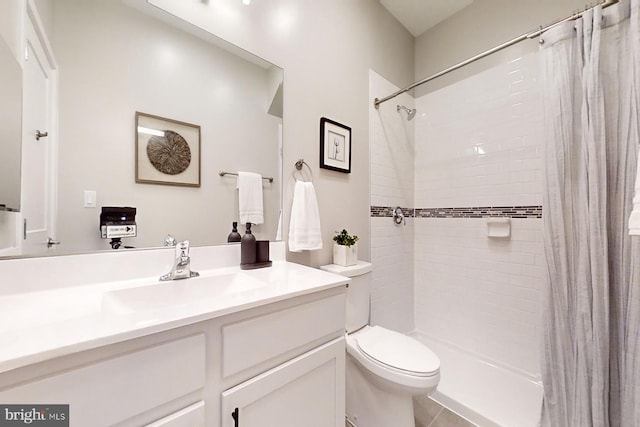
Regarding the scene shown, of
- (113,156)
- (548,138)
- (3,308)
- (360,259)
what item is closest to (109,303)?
(3,308)

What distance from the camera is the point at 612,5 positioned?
1117 mm

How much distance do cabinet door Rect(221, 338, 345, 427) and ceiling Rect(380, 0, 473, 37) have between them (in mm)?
2428

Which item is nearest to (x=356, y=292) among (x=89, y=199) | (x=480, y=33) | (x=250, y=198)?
(x=250, y=198)

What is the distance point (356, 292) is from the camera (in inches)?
58.9

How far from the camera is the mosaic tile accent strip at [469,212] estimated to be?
1.70m

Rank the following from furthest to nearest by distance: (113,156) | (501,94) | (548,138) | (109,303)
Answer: (501,94) → (548,138) → (113,156) → (109,303)

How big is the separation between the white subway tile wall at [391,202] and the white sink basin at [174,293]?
115 cm

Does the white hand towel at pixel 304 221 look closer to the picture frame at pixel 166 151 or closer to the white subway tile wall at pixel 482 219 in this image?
the picture frame at pixel 166 151

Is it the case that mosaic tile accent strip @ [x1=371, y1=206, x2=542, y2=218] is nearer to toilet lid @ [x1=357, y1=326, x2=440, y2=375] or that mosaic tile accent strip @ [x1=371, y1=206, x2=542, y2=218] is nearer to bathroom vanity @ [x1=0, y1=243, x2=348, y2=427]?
toilet lid @ [x1=357, y1=326, x2=440, y2=375]

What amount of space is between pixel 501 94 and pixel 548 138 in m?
0.78

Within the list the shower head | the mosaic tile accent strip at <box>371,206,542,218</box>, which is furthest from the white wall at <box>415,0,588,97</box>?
the mosaic tile accent strip at <box>371,206,542,218</box>

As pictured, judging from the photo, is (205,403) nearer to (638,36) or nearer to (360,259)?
(360,259)

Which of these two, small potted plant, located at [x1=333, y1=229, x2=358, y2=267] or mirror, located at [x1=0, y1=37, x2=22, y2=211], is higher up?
mirror, located at [x1=0, y1=37, x2=22, y2=211]

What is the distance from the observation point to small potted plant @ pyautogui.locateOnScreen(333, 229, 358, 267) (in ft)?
5.03
